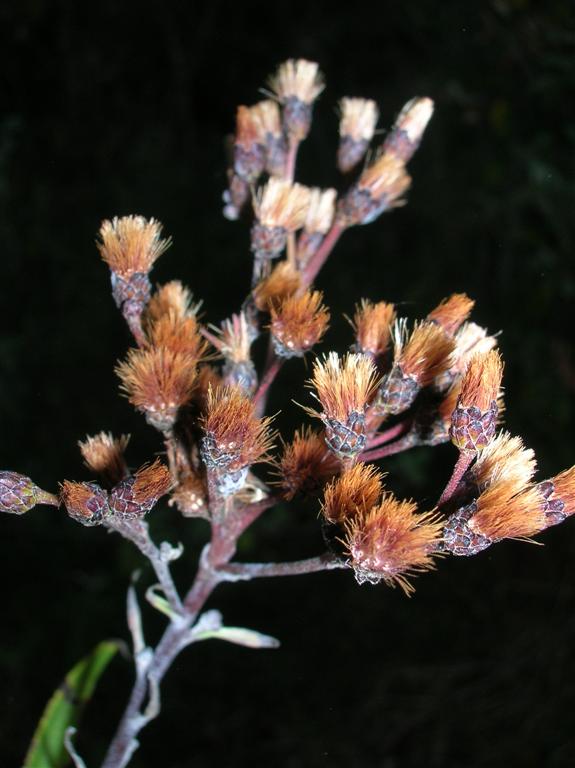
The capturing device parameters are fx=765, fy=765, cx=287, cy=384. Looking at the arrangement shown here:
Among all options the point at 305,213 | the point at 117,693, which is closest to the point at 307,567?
the point at 305,213

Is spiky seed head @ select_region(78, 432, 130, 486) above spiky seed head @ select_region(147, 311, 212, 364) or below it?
below

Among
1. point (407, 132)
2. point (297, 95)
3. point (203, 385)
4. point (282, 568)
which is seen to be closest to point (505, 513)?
point (282, 568)

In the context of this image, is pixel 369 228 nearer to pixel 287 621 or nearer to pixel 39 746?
pixel 287 621

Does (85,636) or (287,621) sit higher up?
(287,621)

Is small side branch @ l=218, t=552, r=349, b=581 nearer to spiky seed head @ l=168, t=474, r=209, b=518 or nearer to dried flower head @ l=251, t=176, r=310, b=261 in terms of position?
spiky seed head @ l=168, t=474, r=209, b=518

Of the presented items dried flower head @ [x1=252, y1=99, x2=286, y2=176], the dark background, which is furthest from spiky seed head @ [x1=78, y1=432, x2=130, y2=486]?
the dark background
